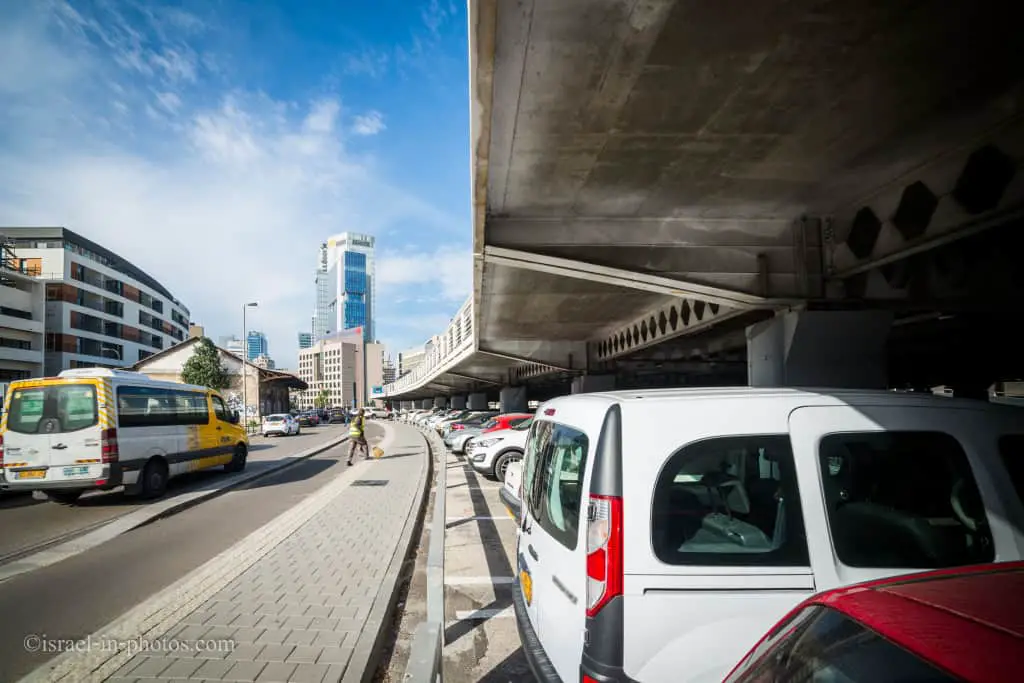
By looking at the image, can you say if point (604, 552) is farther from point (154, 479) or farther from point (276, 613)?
point (154, 479)

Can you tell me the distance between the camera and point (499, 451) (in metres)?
12.4

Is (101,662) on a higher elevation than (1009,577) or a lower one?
lower

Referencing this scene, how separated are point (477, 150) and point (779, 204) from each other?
4801 mm

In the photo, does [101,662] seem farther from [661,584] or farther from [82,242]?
[82,242]

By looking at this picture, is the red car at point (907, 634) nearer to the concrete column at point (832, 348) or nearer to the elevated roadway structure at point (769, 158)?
the elevated roadway structure at point (769, 158)

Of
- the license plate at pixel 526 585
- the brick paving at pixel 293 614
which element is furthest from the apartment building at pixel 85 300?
the license plate at pixel 526 585

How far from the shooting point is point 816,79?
4754 mm

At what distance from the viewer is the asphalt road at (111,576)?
14.1 ft

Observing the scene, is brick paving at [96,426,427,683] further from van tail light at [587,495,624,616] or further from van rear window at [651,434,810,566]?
van rear window at [651,434,810,566]

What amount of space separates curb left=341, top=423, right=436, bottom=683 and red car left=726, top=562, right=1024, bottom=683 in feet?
8.87

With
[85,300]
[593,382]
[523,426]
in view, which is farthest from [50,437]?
[85,300]

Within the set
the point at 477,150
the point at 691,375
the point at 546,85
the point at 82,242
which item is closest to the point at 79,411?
the point at 477,150

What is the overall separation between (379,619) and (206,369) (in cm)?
4605

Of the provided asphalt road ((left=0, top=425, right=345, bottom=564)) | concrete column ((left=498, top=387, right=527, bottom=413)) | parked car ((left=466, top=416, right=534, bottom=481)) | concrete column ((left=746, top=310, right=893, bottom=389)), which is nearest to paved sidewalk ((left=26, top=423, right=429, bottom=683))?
asphalt road ((left=0, top=425, right=345, bottom=564))
